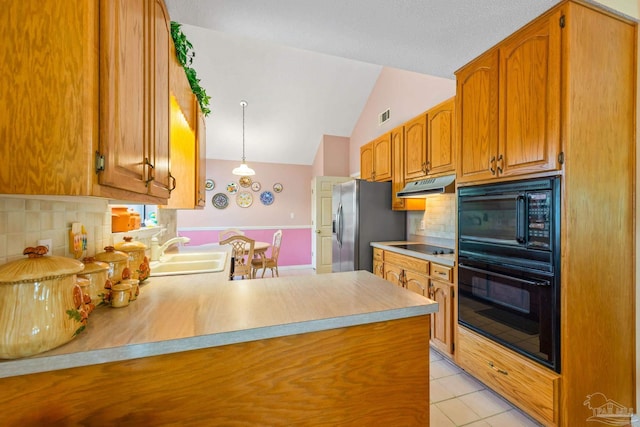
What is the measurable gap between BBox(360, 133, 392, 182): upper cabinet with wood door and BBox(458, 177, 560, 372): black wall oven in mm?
1378

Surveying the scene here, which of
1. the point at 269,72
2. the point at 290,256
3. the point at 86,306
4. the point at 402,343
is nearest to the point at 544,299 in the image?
the point at 402,343

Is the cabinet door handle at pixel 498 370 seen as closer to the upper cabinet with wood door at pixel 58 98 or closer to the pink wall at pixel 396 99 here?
the upper cabinet with wood door at pixel 58 98

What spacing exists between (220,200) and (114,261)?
4.69m

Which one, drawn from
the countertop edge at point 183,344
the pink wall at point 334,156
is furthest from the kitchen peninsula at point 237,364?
the pink wall at point 334,156

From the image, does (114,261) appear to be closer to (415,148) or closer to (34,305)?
(34,305)

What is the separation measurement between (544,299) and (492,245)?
397 mm

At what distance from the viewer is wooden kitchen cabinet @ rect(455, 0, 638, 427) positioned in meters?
1.34

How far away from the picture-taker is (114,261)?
3.40 ft

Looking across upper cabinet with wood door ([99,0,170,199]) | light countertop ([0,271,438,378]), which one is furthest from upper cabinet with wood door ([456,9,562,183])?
upper cabinet with wood door ([99,0,170,199])

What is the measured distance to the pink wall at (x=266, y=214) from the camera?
548 cm

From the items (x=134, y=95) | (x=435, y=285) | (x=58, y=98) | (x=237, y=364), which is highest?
(x=134, y=95)

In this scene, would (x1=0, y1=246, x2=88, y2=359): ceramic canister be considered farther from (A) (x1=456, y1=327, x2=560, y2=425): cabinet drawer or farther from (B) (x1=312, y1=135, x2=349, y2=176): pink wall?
(B) (x1=312, y1=135, x2=349, y2=176): pink wall

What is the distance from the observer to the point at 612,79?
145 centimetres

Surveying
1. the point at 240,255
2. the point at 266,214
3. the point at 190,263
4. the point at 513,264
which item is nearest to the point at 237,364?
the point at 190,263
